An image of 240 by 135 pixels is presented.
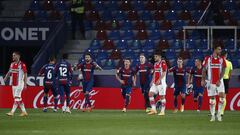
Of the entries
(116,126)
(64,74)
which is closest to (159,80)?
(64,74)

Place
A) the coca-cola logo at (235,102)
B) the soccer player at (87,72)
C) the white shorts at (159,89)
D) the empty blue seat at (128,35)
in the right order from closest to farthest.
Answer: the white shorts at (159,89), the soccer player at (87,72), the coca-cola logo at (235,102), the empty blue seat at (128,35)

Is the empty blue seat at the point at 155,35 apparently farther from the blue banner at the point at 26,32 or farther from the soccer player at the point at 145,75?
the soccer player at the point at 145,75

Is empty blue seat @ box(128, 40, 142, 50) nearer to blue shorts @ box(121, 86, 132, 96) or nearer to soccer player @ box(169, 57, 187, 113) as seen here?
blue shorts @ box(121, 86, 132, 96)

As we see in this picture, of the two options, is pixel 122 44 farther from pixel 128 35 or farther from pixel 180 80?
pixel 180 80

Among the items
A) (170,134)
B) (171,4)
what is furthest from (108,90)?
(170,134)

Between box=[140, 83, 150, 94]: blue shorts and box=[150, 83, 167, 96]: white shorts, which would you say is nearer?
box=[150, 83, 167, 96]: white shorts

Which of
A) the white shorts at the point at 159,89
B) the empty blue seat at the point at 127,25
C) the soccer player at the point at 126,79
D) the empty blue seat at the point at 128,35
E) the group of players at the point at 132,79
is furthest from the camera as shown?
the empty blue seat at the point at 127,25

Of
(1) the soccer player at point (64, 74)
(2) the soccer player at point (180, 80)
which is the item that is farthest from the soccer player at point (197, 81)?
(1) the soccer player at point (64, 74)

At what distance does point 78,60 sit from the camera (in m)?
33.7

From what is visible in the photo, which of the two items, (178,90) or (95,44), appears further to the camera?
(95,44)

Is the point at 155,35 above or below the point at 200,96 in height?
above

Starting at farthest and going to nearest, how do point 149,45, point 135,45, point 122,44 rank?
point 122,44 → point 135,45 → point 149,45

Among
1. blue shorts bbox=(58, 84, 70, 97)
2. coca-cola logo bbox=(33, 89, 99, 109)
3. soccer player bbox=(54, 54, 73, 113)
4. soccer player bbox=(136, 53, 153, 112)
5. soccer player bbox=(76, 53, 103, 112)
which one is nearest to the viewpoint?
soccer player bbox=(54, 54, 73, 113)

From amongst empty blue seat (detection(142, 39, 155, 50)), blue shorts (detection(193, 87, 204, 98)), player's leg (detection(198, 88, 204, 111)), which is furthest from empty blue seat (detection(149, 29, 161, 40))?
player's leg (detection(198, 88, 204, 111))
